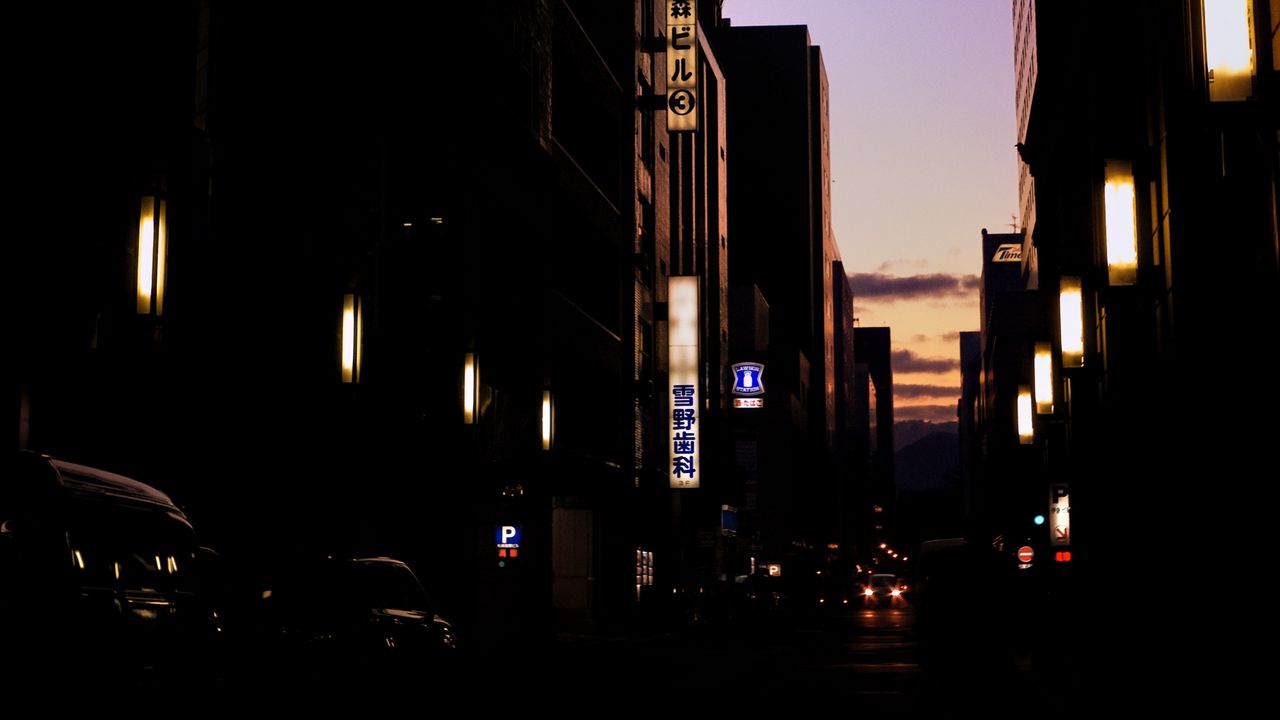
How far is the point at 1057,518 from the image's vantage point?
33812 mm

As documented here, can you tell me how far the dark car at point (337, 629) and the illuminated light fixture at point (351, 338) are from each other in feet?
42.5

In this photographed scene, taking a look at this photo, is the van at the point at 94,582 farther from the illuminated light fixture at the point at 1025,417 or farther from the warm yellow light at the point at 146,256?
the illuminated light fixture at the point at 1025,417

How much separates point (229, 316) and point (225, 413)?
1.98 meters

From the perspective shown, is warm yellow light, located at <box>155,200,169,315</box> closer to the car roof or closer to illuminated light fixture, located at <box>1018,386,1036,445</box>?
the car roof

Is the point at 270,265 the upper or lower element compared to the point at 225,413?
upper

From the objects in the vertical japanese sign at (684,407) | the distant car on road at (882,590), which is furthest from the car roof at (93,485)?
the distant car on road at (882,590)

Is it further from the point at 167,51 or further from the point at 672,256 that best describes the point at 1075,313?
the point at 672,256

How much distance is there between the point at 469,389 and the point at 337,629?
22.6 meters

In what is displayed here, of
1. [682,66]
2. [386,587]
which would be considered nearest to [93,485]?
[386,587]

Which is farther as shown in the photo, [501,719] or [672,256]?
[672,256]

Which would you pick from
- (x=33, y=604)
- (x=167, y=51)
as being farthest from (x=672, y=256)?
(x=33, y=604)

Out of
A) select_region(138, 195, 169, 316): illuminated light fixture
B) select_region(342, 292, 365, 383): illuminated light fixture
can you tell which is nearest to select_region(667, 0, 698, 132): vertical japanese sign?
select_region(342, 292, 365, 383): illuminated light fixture

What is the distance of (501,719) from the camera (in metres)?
17.6

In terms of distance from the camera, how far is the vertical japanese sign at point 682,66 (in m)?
64.9
